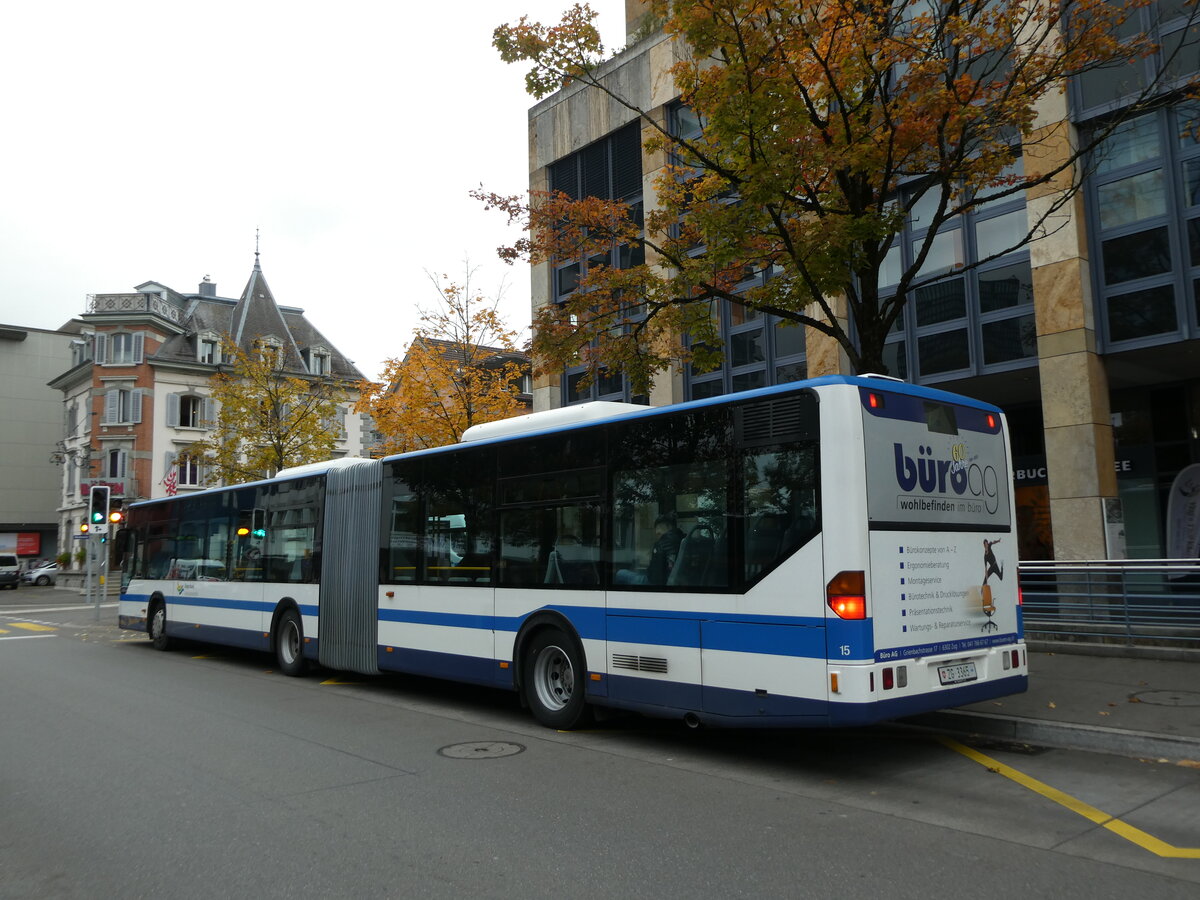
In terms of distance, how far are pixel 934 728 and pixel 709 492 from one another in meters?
2.93

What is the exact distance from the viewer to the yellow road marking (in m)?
5.12

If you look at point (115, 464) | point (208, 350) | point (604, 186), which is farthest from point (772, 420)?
point (208, 350)

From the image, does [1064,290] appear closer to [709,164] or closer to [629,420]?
[709,164]

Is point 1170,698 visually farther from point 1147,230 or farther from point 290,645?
point 290,645

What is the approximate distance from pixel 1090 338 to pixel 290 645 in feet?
43.8

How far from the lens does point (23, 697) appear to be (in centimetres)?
1142

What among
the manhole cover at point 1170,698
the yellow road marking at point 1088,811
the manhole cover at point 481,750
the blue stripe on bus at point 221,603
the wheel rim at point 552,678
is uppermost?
the blue stripe on bus at point 221,603

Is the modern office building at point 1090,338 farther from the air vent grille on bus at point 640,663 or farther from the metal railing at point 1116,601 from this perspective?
the air vent grille on bus at point 640,663

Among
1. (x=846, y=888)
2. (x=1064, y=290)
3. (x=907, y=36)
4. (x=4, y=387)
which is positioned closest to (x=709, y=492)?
(x=846, y=888)

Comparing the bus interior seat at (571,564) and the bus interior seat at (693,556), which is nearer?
the bus interior seat at (693,556)

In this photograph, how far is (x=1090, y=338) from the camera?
50.5 feet

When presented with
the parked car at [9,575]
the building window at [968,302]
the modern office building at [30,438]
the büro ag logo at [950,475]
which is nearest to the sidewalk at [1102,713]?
the büro ag logo at [950,475]

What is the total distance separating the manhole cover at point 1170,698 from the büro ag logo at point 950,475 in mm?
2524

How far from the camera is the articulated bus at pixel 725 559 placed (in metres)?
6.82
